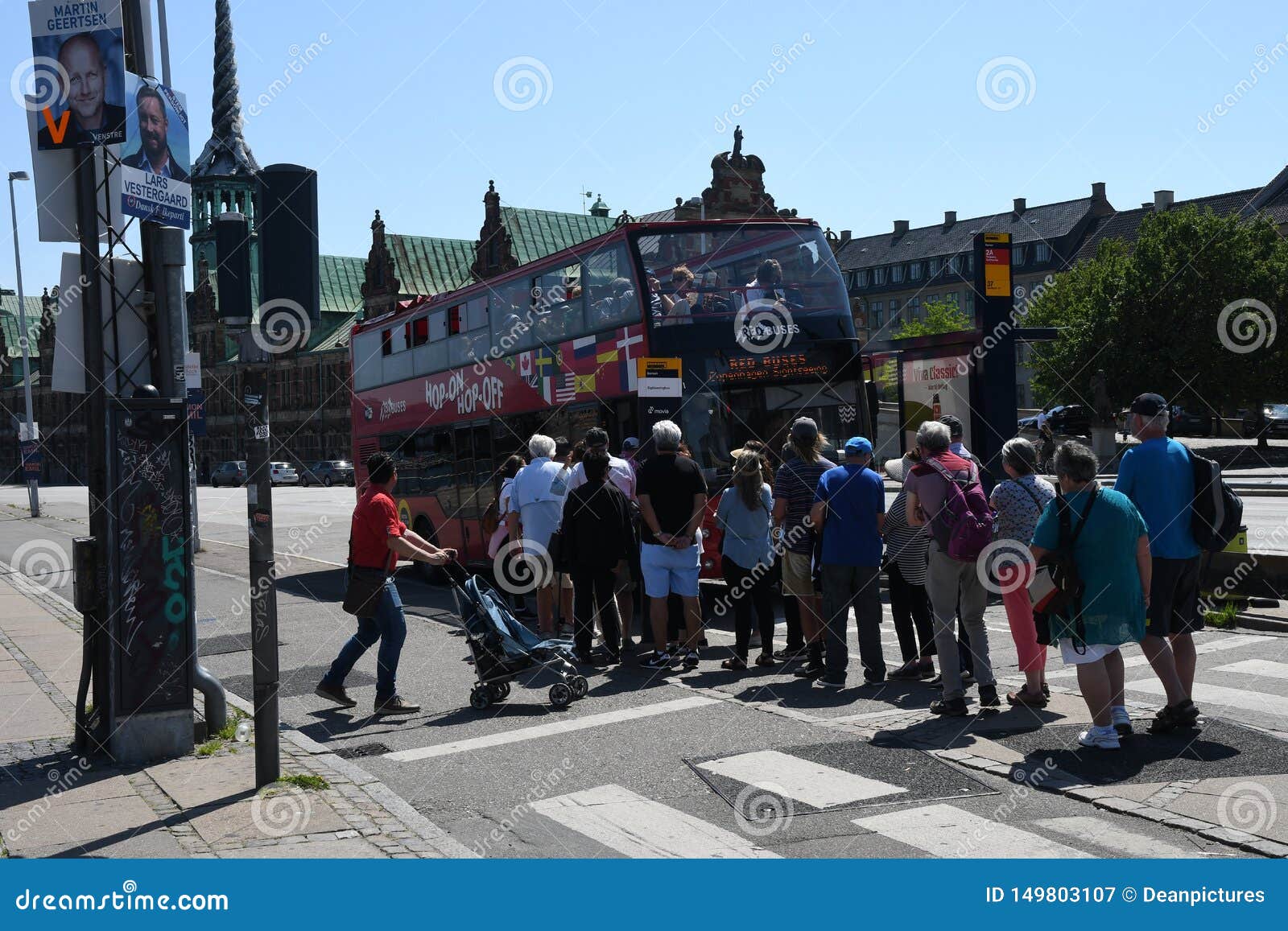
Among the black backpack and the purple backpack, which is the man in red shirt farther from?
the black backpack

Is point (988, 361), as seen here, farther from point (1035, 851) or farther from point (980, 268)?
point (1035, 851)

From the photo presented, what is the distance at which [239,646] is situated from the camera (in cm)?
1319

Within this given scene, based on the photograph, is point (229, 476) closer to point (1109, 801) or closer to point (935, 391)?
point (935, 391)

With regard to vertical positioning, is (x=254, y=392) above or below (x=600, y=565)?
above

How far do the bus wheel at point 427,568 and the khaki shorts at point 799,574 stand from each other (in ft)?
28.5

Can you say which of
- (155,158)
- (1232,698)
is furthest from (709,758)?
(155,158)

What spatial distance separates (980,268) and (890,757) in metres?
8.13

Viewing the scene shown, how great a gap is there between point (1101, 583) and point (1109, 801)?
1387 mm

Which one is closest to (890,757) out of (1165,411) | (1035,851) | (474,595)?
(1035,851)

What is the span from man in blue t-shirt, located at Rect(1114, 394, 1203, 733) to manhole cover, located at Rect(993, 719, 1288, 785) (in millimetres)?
230

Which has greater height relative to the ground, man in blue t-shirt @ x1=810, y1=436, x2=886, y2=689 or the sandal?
man in blue t-shirt @ x1=810, y1=436, x2=886, y2=689

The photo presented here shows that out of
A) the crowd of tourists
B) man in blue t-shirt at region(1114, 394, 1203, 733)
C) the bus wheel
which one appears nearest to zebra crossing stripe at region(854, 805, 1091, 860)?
the crowd of tourists

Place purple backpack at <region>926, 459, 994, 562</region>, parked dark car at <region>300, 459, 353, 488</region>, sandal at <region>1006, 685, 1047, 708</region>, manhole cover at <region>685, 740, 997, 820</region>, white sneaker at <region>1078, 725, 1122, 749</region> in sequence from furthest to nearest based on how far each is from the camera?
parked dark car at <region>300, 459, 353, 488</region> < sandal at <region>1006, 685, 1047, 708</region> < purple backpack at <region>926, 459, 994, 562</region> < white sneaker at <region>1078, 725, 1122, 749</region> < manhole cover at <region>685, 740, 997, 820</region>

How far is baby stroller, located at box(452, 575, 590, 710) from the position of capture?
30.4ft
